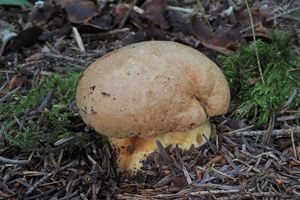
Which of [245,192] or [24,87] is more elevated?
[245,192]

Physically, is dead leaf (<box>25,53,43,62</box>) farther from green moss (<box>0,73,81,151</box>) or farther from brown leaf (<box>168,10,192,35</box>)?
brown leaf (<box>168,10,192,35</box>)

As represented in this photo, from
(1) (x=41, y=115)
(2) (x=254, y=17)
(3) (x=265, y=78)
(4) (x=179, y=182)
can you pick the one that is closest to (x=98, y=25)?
(2) (x=254, y=17)

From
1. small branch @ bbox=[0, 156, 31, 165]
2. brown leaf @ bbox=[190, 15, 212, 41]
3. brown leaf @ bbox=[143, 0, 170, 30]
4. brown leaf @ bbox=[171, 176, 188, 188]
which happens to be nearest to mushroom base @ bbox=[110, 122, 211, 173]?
brown leaf @ bbox=[171, 176, 188, 188]

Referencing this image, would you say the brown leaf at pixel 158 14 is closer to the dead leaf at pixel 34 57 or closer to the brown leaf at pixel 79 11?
the brown leaf at pixel 79 11

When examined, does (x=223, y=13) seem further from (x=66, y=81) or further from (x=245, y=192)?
(x=245, y=192)

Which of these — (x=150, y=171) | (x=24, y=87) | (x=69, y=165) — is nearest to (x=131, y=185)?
(x=150, y=171)

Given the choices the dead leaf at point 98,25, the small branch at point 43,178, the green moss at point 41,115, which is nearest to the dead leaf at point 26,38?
the dead leaf at point 98,25

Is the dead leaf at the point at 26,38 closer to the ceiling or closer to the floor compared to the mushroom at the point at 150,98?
closer to the floor
